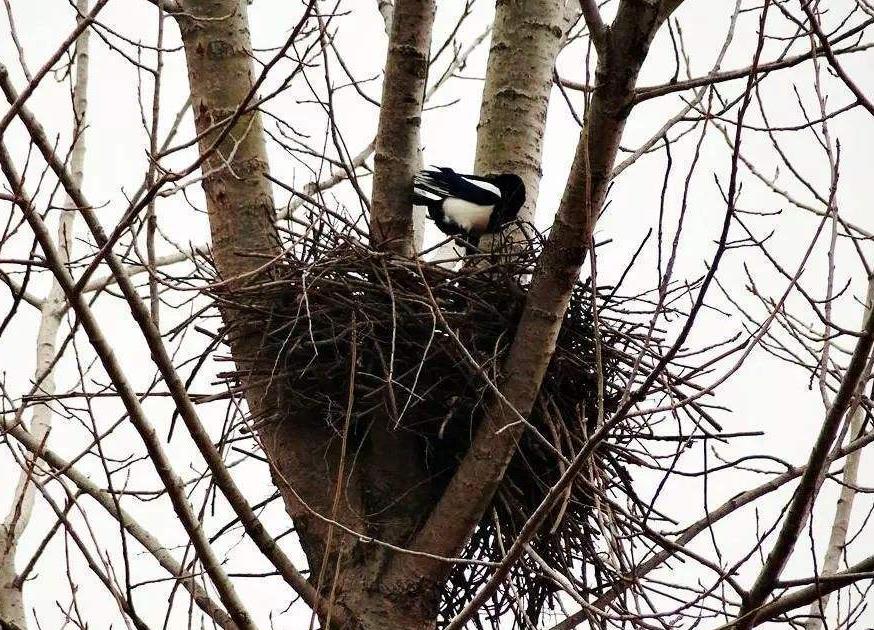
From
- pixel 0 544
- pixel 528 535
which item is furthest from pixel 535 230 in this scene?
pixel 0 544

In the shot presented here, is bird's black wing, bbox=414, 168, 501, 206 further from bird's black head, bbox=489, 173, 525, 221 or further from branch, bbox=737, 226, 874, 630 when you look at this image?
branch, bbox=737, 226, 874, 630

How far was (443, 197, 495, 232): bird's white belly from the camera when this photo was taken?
3.28 m

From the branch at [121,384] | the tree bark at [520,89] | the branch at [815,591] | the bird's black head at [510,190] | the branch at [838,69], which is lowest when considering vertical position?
the branch at [815,591]

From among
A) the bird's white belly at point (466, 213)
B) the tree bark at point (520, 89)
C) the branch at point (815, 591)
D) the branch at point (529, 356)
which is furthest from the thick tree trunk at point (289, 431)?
the branch at point (815, 591)

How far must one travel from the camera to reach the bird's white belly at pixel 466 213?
10.8ft

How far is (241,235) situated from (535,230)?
88 centimetres

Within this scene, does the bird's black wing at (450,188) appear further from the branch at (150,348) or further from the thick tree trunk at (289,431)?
the branch at (150,348)

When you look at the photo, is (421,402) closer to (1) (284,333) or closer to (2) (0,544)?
(1) (284,333)

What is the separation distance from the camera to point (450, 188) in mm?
3154

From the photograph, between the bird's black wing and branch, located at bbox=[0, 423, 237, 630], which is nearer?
branch, located at bbox=[0, 423, 237, 630]

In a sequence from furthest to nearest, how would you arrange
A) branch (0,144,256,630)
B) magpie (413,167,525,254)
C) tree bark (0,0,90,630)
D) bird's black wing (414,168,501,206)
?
tree bark (0,0,90,630)
magpie (413,167,525,254)
bird's black wing (414,168,501,206)
branch (0,144,256,630)

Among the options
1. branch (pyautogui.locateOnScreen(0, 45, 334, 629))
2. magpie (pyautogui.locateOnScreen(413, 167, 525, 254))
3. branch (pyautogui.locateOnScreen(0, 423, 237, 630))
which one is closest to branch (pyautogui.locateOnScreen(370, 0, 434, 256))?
magpie (pyautogui.locateOnScreen(413, 167, 525, 254))

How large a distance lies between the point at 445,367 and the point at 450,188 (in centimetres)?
62

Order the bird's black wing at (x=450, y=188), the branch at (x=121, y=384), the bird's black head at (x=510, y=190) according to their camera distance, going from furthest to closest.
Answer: the bird's black head at (x=510, y=190)
the bird's black wing at (x=450, y=188)
the branch at (x=121, y=384)
